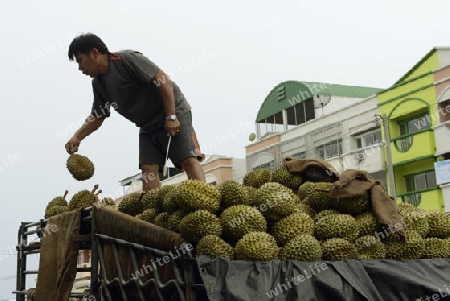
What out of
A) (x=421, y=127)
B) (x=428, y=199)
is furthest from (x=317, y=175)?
(x=421, y=127)

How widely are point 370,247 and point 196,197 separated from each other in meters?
1.09

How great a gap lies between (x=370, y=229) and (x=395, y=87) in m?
20.5

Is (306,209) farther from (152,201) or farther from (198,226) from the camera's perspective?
(152,201)

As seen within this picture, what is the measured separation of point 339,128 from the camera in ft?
79.8

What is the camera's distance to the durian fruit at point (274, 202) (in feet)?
10.6

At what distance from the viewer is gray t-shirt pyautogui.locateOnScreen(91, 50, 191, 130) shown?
166 inches

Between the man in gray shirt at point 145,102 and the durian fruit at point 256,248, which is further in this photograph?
the man in gray shirt at point 145,102

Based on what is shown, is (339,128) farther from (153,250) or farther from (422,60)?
(153,250)

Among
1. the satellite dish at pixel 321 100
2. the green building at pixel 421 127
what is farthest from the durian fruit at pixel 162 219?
the satellite dish at pixel 321 100

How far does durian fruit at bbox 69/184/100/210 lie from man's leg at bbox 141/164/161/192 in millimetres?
451

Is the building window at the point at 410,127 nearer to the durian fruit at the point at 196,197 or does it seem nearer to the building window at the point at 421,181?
the building window at the point at 421,181

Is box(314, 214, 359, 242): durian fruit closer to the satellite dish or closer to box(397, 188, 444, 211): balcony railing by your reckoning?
box(397, 188, 444, 211): balcony railing

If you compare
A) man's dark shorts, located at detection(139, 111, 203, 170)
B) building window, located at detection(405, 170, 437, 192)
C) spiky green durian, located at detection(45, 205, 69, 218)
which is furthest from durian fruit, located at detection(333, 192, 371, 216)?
building window, located at detection(405, 170, 437, 192)

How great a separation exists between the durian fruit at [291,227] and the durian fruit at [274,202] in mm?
47
